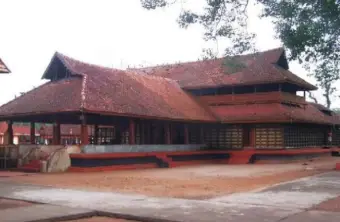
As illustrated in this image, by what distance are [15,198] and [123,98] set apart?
1365 cm

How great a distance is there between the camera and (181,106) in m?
28.9

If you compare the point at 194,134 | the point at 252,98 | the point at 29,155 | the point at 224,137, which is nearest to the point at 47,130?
the point at 194,134

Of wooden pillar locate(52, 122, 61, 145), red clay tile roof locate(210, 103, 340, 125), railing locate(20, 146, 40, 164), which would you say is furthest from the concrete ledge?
red clay tile roof locate(210, 103, 340, 125)

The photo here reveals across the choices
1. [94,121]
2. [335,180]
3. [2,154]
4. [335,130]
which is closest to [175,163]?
[94,121]

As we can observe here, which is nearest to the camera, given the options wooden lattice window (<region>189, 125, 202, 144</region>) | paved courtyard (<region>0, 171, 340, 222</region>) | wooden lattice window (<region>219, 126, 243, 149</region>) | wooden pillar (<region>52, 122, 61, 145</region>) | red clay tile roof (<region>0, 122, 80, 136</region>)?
paved courtyard (<region>0, 171, 340, 222</region>)

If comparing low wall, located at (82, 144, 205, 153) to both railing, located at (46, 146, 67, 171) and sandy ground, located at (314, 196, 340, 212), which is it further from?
sandy ground, located at (314, 196, 340, 212)

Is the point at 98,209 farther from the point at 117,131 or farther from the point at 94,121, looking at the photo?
the point at 117,131

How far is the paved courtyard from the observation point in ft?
28.1

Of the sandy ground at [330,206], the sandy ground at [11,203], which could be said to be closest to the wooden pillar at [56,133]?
the sandy ground at [11,203]

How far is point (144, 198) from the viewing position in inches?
444

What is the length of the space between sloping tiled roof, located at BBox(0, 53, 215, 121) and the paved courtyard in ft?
30.7

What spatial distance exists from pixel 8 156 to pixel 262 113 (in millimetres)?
16019

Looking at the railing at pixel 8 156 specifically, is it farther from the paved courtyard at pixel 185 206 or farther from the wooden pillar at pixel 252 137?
the wooden pillar at pixel 252 137

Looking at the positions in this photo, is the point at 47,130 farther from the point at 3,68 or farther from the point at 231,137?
the point at 3,68
